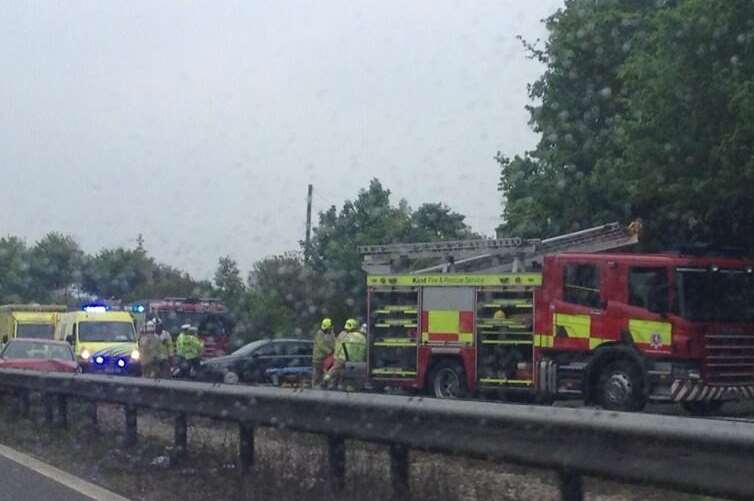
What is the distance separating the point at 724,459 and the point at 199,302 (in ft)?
127

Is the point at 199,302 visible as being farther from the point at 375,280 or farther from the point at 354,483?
the point at 354,483

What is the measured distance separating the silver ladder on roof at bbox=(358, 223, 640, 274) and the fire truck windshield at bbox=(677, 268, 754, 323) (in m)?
2.57

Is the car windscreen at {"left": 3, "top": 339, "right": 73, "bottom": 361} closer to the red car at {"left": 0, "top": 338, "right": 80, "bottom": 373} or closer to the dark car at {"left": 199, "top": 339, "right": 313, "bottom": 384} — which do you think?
the red car at {"left": 0, "top": 338, "right": 80, "bottom": 373}

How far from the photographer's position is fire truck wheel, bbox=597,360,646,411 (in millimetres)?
19781

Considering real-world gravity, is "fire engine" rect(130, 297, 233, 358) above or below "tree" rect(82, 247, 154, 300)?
below

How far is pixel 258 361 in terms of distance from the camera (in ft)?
112

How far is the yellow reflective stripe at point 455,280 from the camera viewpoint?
73.4 feet

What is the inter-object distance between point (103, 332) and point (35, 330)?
5.77 meters

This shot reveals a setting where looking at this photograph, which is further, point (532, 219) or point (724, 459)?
point (532, 219)

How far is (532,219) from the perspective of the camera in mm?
31375

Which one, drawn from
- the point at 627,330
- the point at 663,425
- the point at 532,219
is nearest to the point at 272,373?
the point at 532,219

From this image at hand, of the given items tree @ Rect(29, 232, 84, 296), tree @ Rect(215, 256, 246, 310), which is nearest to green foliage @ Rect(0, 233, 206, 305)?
tree @ Rect(29, 232, 84, 296)

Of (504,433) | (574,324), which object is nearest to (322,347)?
(574,324)

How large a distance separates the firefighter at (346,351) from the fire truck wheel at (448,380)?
5.35 ft
